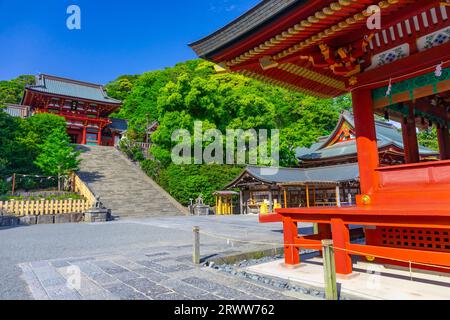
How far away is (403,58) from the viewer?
5.09 m

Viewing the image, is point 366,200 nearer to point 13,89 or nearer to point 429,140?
point 429,140

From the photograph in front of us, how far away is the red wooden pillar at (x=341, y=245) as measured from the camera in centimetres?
448

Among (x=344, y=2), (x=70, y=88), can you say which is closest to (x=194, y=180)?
(x=344, y=2)

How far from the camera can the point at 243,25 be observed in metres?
4.96

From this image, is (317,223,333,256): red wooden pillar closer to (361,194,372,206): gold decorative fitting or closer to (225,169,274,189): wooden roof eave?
(361,194,372,206): gold decorative fitting

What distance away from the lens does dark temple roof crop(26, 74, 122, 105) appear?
32.7 meters

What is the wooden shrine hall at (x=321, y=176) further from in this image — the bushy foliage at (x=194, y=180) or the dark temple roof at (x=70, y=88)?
the dark temple roof at (x=70, y=88)

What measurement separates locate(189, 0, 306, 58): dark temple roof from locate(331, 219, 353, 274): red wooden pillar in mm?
3422

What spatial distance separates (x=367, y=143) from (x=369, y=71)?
1400 mm

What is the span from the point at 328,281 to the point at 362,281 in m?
1.31

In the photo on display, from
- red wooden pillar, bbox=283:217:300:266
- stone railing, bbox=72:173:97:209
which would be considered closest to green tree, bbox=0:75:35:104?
stone railing, bbox=72:173:97:209

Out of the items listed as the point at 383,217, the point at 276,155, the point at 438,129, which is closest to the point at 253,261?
the point at 383,217

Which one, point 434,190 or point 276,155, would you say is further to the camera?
point 276,155
